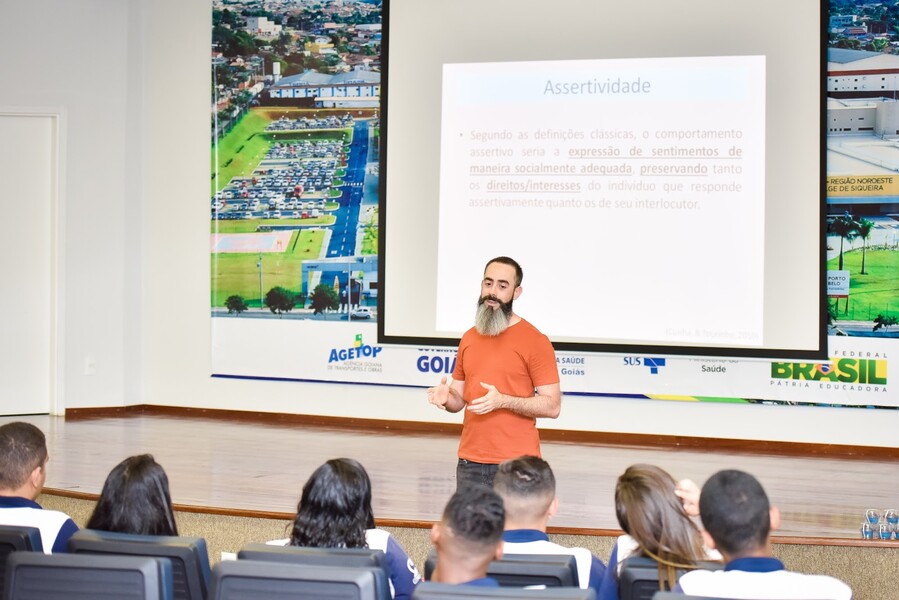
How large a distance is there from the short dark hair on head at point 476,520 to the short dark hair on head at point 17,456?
136 cm

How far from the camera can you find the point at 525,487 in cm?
263

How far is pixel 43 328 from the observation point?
8.17 m

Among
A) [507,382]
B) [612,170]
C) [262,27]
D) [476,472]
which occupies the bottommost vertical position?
[476,472]

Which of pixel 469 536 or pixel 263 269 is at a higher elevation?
pixel 263 269

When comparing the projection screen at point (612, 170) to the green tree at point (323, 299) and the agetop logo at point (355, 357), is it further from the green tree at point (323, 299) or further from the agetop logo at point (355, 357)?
the green tree at point (323, 299)

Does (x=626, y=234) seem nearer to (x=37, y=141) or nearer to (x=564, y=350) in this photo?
(x=564, y=350)

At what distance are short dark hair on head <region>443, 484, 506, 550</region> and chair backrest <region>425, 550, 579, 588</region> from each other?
0.21 metres

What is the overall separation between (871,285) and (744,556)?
5.26m

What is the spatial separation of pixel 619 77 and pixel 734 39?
82cm

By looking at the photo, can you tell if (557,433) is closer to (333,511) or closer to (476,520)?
(333,511)

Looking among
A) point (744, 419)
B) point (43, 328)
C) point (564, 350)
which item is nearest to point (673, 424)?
point (744, 419)

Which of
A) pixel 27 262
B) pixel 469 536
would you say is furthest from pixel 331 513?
pixel 27 262

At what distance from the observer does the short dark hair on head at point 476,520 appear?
2049mm

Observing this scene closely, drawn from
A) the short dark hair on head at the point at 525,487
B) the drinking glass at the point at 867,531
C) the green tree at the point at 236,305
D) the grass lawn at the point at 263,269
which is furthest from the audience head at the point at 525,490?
the green tree at the point at 236,305
